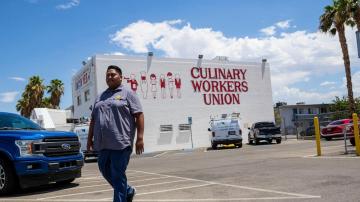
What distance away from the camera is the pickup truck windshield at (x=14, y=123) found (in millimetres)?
10680

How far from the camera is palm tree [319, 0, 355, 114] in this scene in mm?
33406

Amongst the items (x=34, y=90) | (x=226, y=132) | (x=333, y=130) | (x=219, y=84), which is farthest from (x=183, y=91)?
(x=34, y=90)

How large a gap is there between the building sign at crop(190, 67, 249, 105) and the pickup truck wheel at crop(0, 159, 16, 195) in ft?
97.0

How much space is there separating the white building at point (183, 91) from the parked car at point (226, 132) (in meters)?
5.75

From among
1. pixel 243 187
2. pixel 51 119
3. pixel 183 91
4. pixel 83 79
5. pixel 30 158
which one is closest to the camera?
pixel 243 187

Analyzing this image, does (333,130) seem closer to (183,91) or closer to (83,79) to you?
(183,91)

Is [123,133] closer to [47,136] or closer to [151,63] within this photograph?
[47,136]

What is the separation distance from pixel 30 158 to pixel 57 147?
2.15 feet

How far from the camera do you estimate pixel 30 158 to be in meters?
9.65

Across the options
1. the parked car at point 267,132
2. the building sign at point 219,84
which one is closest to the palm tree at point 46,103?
the building sign at point 219,84

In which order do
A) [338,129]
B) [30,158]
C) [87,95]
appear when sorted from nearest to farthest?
[30,158], [338,129], [87,95]

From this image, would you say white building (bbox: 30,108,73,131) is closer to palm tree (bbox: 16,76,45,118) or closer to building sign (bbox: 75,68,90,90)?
building sign (bbox: 75,68,90,90)

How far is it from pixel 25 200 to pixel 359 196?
5.64 meters

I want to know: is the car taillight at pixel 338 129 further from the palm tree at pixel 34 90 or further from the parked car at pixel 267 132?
the palm tree at pixel 34 90
